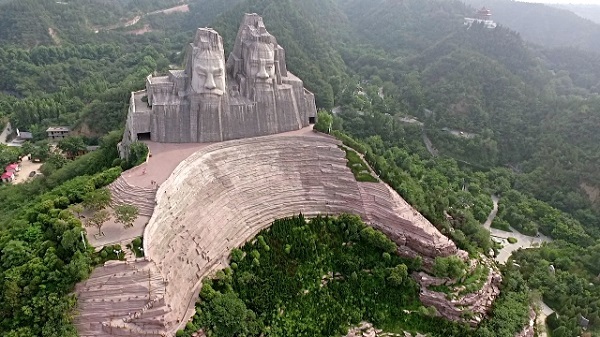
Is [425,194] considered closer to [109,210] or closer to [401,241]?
[401,241]

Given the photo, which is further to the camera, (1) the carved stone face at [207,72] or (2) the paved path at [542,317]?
(1) the carved stone face at [207,72]

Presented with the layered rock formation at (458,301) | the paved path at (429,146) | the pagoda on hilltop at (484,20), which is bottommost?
the paved path at (429,146)

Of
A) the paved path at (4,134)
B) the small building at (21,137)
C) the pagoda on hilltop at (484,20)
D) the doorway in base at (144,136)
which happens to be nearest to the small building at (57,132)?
the small building at (21,137)

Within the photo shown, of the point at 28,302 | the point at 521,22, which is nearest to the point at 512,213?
the point at 28,302

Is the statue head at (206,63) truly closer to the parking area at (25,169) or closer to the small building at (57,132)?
the parking area at (25,169)

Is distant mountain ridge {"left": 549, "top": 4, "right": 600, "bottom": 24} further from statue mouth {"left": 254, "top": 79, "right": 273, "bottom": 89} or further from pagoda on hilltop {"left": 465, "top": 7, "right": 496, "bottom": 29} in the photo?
statue mouth {"left": 254, "top": 79, "right": 273, "bottom": 89}

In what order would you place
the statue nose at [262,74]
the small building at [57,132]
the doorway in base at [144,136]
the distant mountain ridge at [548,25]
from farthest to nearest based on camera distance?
the distant mountain ridge at [548,25]
the small building at [57,132]
the statue nose at [262,74]
the doorway in base at [144,136]

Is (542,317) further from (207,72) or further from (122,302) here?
(207,72)

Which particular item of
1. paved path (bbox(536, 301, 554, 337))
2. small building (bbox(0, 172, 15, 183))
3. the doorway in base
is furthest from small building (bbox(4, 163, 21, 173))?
paved path (bbox(536, 301, 554, 337))
